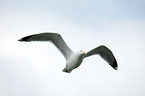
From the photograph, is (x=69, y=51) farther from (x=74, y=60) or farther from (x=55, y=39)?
(x=55, y=39)

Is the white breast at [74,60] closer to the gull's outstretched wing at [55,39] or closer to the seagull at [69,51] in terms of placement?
the seagull at [69,51]

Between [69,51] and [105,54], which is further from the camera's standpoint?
[105,54]

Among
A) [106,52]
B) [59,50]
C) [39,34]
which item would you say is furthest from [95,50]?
[39,34]

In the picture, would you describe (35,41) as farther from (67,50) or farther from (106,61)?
(106,61)

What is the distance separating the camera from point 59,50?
15656 millimetres

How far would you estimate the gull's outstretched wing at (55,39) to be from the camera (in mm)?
14906

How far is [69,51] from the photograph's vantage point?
15.5 metres

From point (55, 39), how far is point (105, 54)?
2904mm

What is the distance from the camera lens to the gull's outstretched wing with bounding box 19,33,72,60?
14906 mm

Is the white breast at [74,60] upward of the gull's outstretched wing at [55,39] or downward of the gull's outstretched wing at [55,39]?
downward

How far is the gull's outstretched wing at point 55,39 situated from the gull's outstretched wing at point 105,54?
3.36 feet

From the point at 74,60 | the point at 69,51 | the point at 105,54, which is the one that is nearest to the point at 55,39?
the point at 69,51

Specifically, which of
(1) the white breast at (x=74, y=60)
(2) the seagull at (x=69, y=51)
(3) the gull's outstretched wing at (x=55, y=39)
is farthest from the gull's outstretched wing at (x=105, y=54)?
(3) the gull's outstretched wing at (x=55, y=39)

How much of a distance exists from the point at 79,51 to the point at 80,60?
46 centimetres
